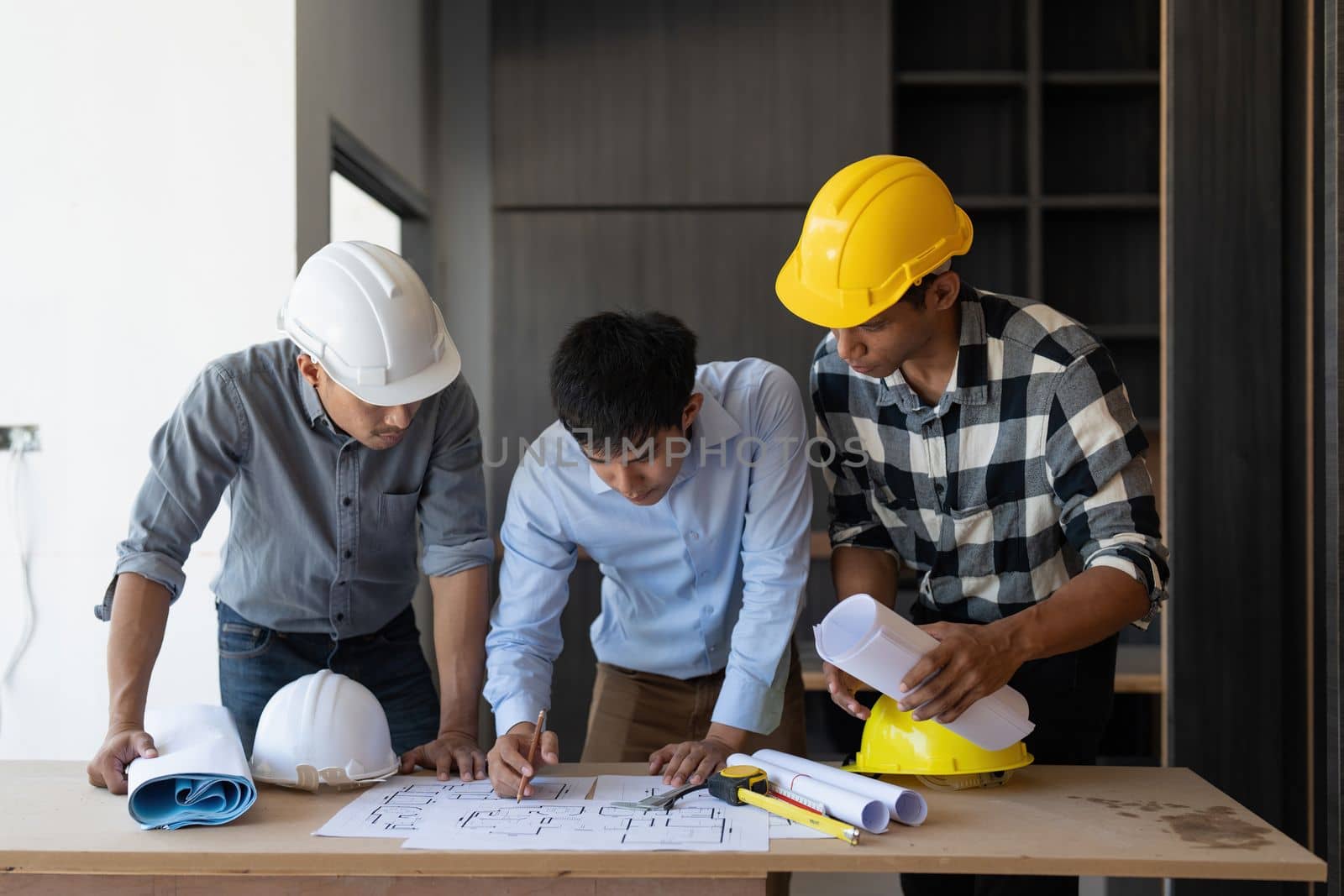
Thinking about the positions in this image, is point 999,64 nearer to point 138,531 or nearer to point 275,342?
point 275,342

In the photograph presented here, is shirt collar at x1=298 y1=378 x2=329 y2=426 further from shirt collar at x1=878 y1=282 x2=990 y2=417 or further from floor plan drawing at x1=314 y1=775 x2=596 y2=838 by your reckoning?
shirt collar at x1=878 y1=282 x2=990 y2=417

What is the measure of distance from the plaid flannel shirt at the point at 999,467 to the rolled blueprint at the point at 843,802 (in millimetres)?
511

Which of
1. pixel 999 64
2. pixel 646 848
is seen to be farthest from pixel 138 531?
pixel 999 64

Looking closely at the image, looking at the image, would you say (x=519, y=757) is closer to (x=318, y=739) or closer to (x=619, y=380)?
(x=318, y=739)

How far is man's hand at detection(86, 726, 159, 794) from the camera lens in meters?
1.62

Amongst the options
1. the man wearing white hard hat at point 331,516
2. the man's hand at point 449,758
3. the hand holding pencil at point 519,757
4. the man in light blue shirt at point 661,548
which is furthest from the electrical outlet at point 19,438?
the hand holding pencil at point 519,757

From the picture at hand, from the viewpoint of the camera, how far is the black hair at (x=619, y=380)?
5.53 feet

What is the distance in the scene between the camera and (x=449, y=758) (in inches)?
69.3

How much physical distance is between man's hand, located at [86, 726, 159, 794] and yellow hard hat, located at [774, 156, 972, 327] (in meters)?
1.13

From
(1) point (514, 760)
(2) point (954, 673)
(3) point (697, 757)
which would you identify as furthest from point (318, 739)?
(2) point (954, 673)

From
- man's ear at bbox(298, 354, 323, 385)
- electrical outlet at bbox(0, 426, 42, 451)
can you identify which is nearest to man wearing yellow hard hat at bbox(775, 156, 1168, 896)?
man's ear at bbox(298, 354, 323, 385)

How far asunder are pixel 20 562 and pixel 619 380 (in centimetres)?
204

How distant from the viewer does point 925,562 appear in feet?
6.39

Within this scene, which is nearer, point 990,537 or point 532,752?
point 532,752
